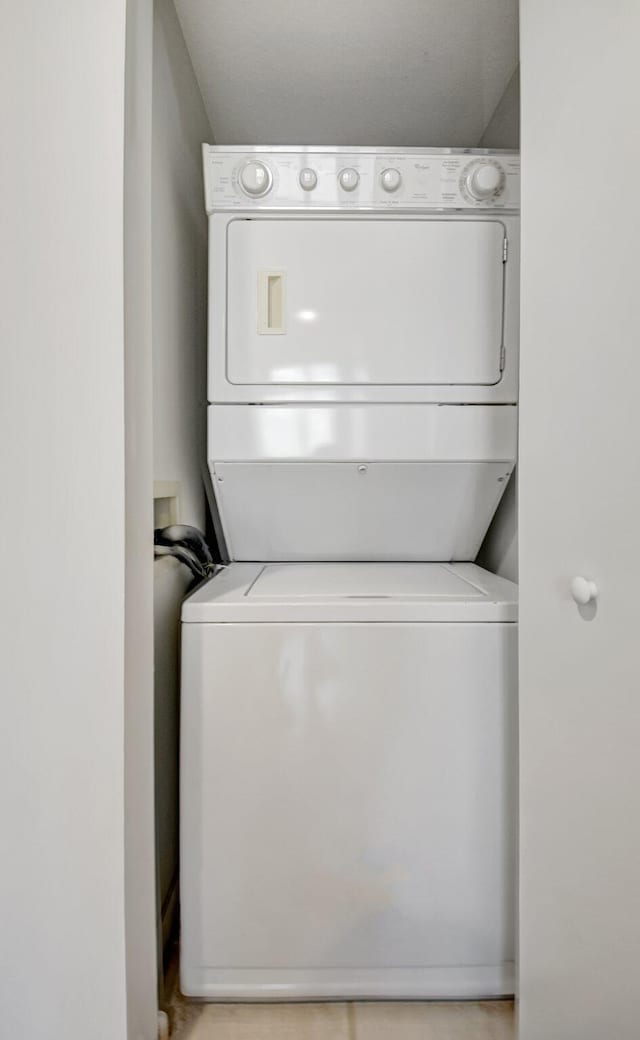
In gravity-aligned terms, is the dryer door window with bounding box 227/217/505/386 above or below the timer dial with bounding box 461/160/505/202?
below

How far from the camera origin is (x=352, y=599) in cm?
126

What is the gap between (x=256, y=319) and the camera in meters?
1.44

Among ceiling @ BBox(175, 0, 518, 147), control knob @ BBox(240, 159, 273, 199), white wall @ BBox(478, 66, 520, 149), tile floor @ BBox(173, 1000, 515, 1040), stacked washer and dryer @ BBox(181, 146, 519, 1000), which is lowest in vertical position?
tile floor @ BBox(173, 1000, 515, 1040)

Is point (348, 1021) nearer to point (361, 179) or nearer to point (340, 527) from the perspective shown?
point (340, 527)

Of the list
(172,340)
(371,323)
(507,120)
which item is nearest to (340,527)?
(371,323)

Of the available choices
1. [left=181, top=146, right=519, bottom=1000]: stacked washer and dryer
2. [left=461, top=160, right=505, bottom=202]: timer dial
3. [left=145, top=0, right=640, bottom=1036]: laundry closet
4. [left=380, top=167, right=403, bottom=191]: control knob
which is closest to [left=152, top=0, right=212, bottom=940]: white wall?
[left=145, top=0, right=640, bottom=1036]: laundry closet

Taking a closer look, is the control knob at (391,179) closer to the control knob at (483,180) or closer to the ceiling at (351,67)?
the control knob at (483,180)

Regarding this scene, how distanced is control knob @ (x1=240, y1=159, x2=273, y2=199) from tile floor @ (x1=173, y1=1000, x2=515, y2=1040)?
1.85 meters

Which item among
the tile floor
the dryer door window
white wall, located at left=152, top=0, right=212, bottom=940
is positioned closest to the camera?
the tile floor
